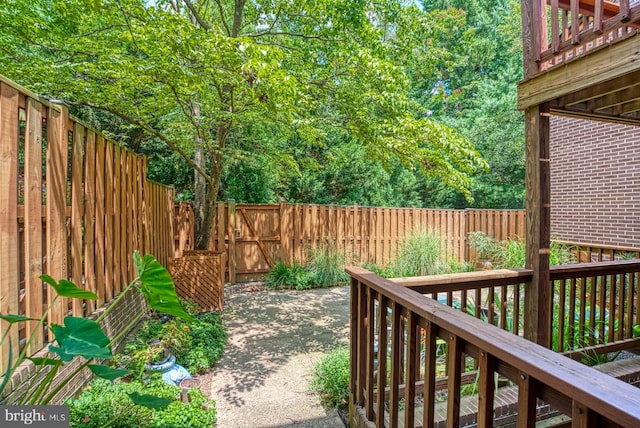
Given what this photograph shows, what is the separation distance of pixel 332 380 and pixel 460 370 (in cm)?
157

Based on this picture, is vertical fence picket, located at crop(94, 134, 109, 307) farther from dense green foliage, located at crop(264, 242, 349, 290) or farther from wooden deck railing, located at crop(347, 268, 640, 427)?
dense green foliage, located at crop(264, 242, 349, 290)

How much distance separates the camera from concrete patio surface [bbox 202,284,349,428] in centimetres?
232

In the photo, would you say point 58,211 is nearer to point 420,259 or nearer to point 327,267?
point 327,267

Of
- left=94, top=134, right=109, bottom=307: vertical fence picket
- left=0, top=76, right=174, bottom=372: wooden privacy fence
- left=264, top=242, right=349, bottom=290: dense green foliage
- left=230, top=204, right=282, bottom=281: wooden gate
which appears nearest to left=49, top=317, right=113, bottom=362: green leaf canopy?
left=0, top=76, right=174, bottom=372: wooden privacy fence

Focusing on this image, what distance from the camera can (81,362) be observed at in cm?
224

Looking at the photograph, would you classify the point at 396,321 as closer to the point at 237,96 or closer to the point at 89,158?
the point at 89,158

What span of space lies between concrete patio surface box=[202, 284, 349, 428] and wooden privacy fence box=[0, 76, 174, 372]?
127cm

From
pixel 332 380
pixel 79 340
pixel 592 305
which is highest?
pixel 79 340

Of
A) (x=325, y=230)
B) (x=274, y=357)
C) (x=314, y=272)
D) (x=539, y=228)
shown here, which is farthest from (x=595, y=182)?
(x=274, y=357)

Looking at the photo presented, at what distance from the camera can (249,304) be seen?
5168 millimetres

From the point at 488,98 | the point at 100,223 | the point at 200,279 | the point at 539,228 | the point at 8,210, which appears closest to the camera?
the point at 8,210

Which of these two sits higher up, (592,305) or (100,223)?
(100,223)

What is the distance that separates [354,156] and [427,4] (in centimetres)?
991

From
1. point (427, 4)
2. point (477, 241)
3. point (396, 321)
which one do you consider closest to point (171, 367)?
point (396, 321)
